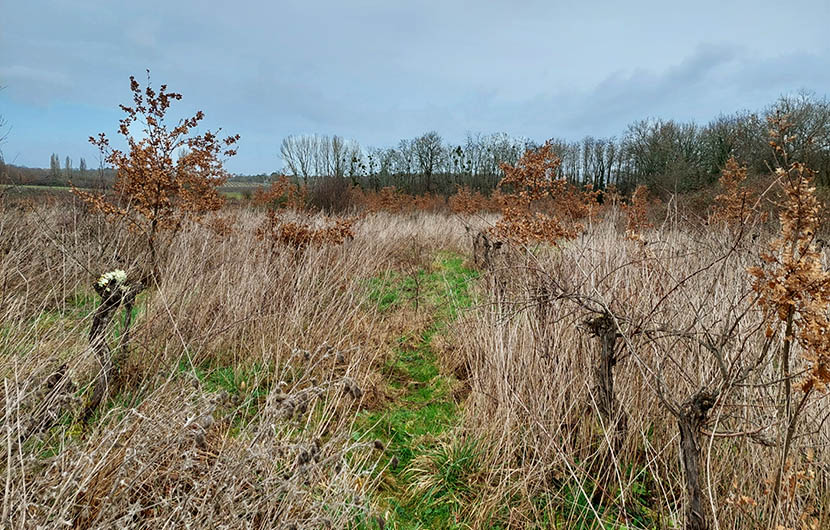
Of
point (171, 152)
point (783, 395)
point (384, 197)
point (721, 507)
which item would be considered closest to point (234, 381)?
point (721, 507)

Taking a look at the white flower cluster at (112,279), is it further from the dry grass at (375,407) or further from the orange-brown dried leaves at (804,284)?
the orange-brown dried leaves at (804,284)

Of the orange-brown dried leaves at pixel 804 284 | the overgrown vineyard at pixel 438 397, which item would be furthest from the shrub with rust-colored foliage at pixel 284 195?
the orange-brown dried leaves at pixel 804 284

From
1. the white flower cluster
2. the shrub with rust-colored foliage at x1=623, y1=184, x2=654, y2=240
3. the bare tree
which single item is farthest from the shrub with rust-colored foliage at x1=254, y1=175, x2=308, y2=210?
the bare tree

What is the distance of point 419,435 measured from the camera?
241 cm

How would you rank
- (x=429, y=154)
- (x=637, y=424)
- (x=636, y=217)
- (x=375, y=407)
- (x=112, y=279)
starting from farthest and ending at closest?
(x=429, y=154), (x=636, y=217), (x=375, y=407), (x=112, y=279), (x=637, y=424)

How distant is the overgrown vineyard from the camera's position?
1.22 metres

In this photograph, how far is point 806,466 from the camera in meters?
1.51

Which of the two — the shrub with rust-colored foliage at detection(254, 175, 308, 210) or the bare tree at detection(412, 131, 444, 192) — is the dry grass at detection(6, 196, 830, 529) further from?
the bare tree at detection(412, 131, 444, 192)

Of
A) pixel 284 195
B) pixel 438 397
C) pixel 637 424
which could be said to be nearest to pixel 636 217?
pixel 438 397

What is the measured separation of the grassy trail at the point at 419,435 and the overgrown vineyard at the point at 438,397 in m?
0.02

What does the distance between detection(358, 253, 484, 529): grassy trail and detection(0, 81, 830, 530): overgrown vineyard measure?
0.02m

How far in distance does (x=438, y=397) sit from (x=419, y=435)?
54 centimetres

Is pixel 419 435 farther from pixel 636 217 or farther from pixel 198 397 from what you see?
pixel 636 217

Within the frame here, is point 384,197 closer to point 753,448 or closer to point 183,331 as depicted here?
point 183,331
